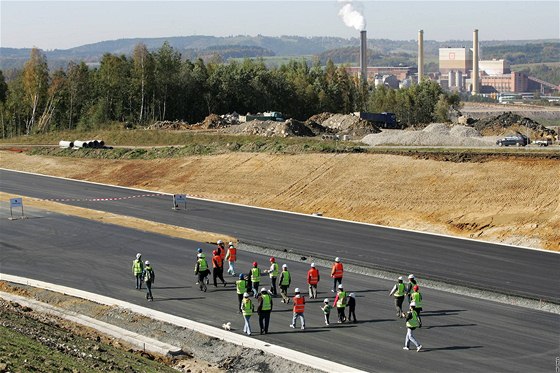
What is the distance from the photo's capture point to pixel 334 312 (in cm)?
2800

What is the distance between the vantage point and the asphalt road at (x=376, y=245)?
33156 mm

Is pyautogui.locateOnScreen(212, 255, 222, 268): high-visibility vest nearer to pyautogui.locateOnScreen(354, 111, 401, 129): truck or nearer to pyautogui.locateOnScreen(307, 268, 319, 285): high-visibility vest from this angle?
pyautogui.locateOnScreen(307, 268, 319, 285): high-visibility vest

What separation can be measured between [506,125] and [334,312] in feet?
189

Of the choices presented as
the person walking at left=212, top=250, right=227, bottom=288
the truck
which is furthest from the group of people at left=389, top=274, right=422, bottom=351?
the truck

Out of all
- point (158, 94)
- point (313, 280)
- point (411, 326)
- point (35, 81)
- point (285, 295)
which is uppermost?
point (35, 81)

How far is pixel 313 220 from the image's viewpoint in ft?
155

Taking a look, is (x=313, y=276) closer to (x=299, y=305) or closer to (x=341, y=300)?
(x=341, y=300)

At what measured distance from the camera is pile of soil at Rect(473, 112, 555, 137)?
7897 centimetres

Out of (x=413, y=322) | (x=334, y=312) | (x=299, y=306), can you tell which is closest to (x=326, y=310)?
(x=299, y=306)

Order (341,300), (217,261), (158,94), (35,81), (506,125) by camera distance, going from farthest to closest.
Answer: (35,81) → (158,94) → (506,125) → (217,261) → (341,300)

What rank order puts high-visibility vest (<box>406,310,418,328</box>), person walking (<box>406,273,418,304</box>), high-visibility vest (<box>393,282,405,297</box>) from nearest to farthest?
1. high-visibility vest (<box>406,310,418,328</box>)
2. high-visibility vest (<box>393,282,405,297</box>)
3. person walking (<box>406,273,418,304</box>)

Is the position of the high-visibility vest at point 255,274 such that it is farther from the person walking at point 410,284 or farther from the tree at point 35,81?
the tree at point 35,81

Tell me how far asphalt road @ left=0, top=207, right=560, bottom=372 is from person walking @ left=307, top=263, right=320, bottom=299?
0.37 meters

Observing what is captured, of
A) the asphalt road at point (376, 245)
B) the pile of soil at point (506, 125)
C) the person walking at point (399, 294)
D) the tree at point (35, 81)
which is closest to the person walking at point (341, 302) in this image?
the person walking at point (399, 294)
